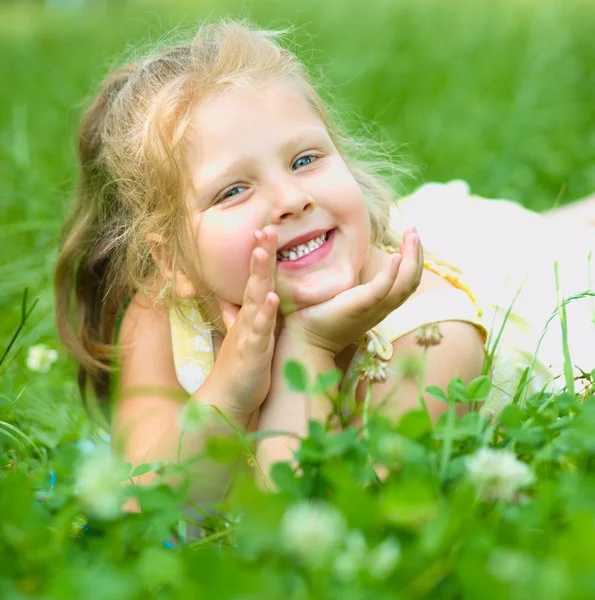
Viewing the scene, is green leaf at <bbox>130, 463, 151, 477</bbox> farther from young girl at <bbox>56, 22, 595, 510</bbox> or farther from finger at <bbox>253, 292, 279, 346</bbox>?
finger at <bbox>253, 292, 279, 346</bbox>

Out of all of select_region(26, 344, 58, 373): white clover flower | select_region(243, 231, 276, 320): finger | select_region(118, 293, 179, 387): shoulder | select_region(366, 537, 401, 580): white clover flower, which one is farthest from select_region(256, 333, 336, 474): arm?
select_region(26, 344, 58, 373): white clover flower

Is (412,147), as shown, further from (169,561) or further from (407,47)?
(169,561)

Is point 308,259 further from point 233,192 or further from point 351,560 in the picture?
point 351,560

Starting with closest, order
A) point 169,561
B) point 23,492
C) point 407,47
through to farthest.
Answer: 1. point 169,561
2. point 23,492
3. point 407,47

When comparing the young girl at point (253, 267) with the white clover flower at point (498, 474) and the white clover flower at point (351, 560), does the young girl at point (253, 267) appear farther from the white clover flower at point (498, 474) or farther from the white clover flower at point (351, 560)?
the white clover flower at point (351, 560)

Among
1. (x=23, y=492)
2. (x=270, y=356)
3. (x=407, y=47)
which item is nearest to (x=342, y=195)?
(x=270, y=356)

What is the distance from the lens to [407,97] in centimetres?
493

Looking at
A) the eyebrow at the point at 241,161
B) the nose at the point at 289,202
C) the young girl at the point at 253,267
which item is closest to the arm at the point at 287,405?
the young girl at the point at 253,267

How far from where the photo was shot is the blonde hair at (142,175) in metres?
2.09

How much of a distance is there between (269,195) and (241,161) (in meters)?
0.10

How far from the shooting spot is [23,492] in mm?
1190

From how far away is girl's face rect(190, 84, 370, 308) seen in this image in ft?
6.15

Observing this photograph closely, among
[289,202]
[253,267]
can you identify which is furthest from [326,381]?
[289,202]

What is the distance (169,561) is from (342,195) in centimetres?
107
